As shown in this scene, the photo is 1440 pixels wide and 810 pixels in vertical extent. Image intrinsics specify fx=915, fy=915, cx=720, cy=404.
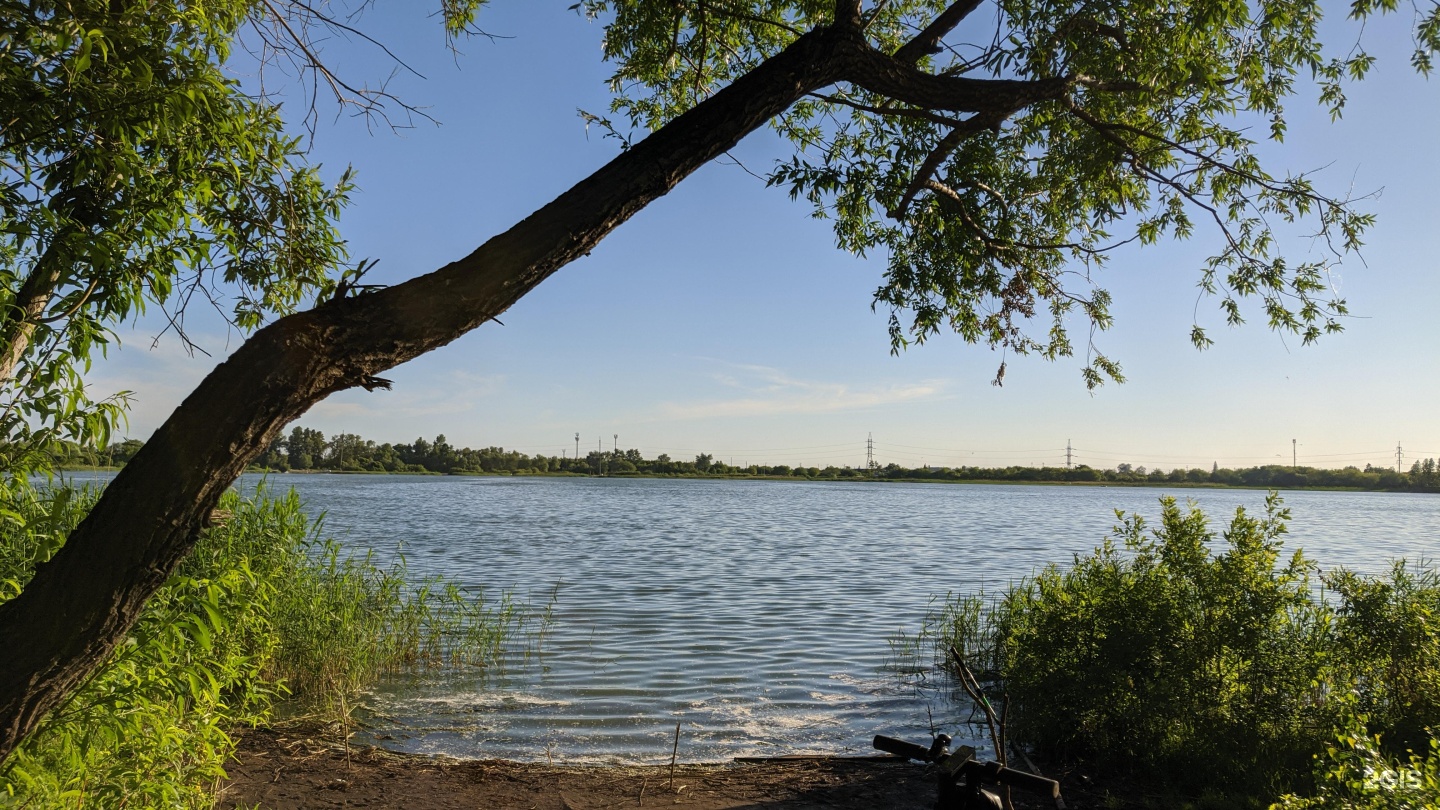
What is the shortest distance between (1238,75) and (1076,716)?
187 inches

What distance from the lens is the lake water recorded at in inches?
335

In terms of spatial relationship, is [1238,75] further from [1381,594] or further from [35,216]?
[35,216]

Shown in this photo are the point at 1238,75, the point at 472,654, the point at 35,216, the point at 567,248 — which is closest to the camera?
the point at 567,248

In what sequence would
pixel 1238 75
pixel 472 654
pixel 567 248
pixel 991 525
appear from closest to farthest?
pixel 567 248
pixel 1238 75
pixel 472 654
pixel 991 525


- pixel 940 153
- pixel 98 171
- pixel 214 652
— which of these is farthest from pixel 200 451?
pixel 940 153

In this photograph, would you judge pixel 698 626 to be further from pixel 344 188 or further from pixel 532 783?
pixel 344 188

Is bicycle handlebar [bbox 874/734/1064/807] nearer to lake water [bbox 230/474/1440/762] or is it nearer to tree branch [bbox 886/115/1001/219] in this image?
tree branch [bbox 886/115/1001/219]

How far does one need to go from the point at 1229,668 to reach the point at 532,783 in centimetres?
506

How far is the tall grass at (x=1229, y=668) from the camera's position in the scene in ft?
20.4

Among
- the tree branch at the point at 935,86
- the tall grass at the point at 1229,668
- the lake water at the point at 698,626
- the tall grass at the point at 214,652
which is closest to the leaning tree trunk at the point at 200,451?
the tall grass at the point at 214,652

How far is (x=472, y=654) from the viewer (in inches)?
435

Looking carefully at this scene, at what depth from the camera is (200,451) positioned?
117 inches

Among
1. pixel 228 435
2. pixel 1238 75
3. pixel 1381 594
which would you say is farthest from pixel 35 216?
pixel 1381 594

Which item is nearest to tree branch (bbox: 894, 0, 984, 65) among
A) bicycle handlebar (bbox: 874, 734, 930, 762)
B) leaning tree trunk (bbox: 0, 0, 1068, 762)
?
leaning tree trunk (bbox: 0, 0, 1068, 762)
